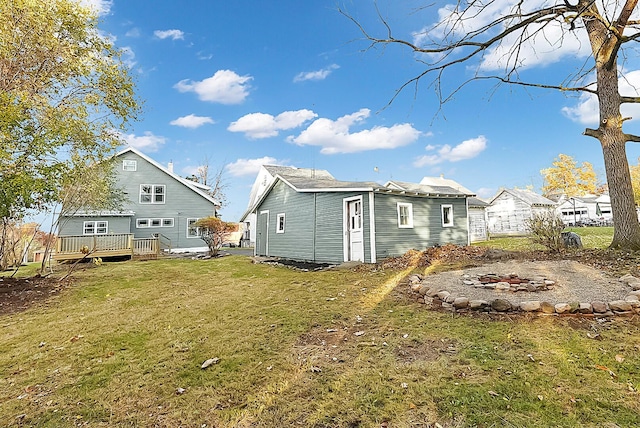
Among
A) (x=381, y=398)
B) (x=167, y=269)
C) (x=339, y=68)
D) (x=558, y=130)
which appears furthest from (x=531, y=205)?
(x=381, y=398)

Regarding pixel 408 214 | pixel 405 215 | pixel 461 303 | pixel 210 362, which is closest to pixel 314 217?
pixel 405 215

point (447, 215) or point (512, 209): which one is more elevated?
point (512, 209)

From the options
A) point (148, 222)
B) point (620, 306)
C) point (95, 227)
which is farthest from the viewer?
point (148, 222)

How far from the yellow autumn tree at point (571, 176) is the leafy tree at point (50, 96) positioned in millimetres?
47428

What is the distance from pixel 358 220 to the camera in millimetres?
11383

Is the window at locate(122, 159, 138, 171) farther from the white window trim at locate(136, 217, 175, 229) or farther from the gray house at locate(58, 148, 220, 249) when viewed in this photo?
the white window trim at locate(136, 217, 175, 229)

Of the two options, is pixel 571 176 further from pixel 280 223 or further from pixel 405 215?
pixel 280 223

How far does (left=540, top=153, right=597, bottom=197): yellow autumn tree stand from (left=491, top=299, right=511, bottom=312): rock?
45425 mm

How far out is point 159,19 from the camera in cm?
1282

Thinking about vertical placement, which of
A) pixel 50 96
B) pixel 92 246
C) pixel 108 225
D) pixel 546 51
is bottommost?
pixel 92 246

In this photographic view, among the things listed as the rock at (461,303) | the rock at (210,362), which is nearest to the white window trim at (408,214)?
the rock at (461,303)

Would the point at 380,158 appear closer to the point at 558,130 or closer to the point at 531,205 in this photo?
the point at 558,130

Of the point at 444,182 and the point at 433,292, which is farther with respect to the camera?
the point at 444,182

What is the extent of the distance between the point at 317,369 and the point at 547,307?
11.3 ft
